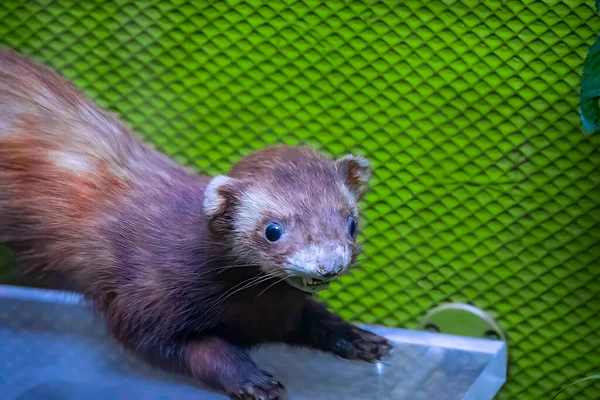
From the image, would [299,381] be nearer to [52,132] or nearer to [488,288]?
[52,132]

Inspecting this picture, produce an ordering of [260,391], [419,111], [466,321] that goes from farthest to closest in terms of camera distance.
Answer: [466,321] → [419,111] → [260,391]

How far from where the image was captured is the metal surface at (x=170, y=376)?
1566 millimetres

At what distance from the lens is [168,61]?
2270 millimetres

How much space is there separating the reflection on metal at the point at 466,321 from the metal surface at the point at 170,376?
52cm

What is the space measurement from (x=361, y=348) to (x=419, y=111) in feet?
2.76

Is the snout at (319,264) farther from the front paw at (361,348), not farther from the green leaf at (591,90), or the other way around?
the green leaf at (591,90)

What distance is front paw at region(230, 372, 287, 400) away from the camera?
4.77ft

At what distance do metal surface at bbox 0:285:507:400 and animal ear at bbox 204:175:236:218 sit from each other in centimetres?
40

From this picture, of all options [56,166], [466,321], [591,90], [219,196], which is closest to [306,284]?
[219,196]

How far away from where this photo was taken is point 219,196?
55.0 inches

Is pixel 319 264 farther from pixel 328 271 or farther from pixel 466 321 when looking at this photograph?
pixel 466 321

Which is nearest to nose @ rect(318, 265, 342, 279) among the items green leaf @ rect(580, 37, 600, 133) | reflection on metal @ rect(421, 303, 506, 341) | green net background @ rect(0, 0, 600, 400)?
green leaf @ rect(580, 37, 600, 133)

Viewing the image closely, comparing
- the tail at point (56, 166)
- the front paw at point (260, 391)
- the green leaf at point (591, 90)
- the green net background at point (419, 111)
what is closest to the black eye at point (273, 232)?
the front paw at point (260, 391)

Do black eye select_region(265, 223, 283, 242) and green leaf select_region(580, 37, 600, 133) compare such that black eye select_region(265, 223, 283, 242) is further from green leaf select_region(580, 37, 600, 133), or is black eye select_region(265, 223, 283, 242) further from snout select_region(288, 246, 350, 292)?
green leaf select_region(580, 37, 600, 133)
